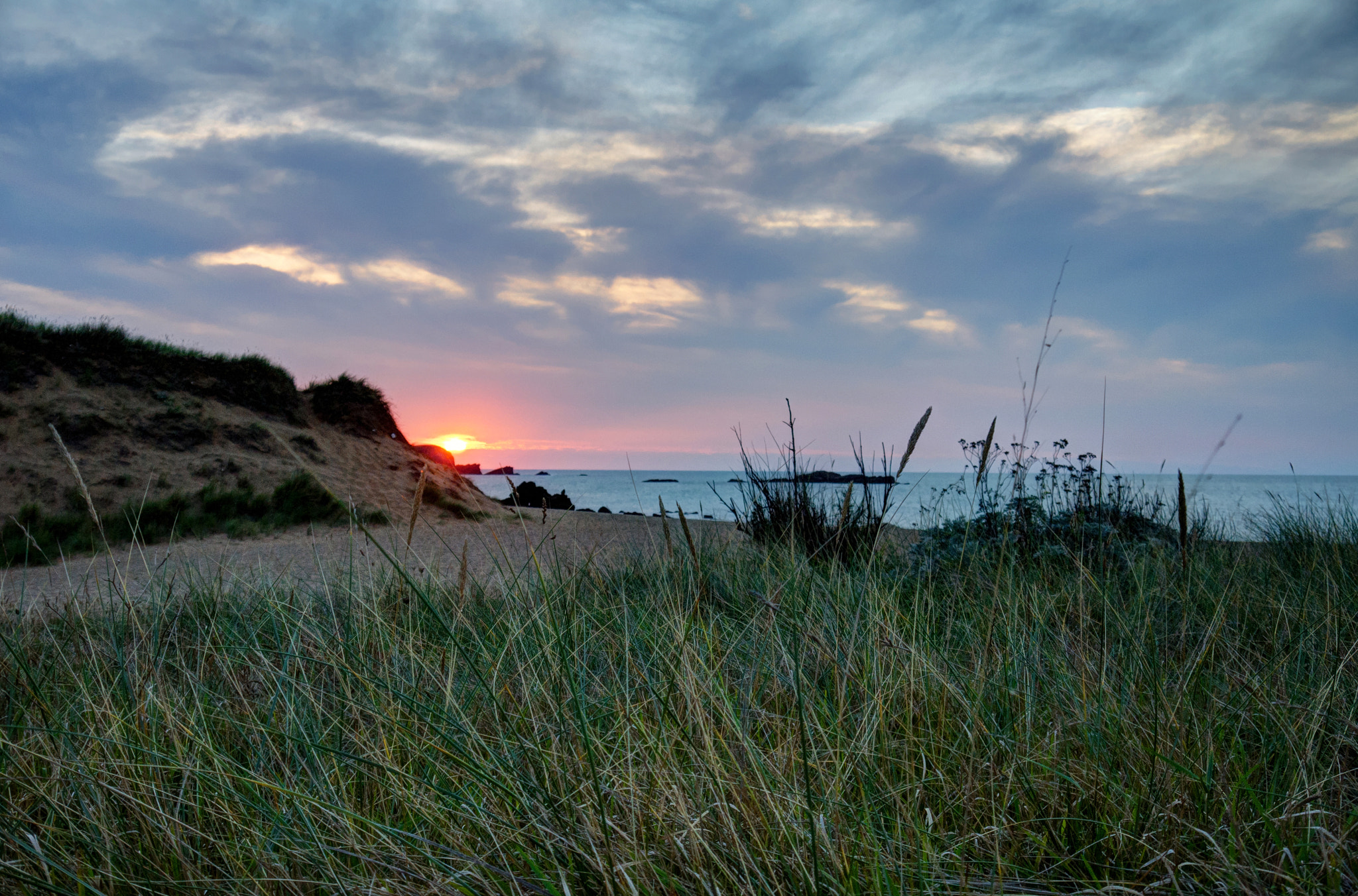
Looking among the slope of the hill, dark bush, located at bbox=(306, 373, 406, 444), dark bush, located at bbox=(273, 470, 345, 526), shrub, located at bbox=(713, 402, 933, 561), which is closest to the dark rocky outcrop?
shrub, located at bbox=(713, 402, 933, 561)

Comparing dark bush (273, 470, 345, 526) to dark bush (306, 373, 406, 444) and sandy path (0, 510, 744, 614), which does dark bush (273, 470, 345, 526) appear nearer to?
sandy path (0, 510, 744, 614)

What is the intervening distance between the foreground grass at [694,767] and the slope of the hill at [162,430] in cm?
612

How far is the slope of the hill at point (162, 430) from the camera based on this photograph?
349 inches

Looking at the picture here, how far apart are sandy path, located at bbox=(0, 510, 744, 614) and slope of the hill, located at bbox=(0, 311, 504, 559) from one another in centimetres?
80

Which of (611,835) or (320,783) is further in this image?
(320,783)

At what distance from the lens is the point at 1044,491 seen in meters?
5.30

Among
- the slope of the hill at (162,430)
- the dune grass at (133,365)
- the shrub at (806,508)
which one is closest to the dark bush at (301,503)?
the slope of the hill at (162,430)

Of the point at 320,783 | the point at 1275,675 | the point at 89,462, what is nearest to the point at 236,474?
the point at 89,462

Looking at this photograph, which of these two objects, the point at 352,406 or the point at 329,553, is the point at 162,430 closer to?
the point at 352,406

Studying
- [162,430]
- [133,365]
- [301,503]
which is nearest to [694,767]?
[301,503]

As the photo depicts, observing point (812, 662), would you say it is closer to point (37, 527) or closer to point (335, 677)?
point (335, 677)

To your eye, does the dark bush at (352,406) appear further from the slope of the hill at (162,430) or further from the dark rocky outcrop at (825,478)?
the dark rocky outcrop at (825,478)

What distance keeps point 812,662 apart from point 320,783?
149cm

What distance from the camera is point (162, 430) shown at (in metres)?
9.97
